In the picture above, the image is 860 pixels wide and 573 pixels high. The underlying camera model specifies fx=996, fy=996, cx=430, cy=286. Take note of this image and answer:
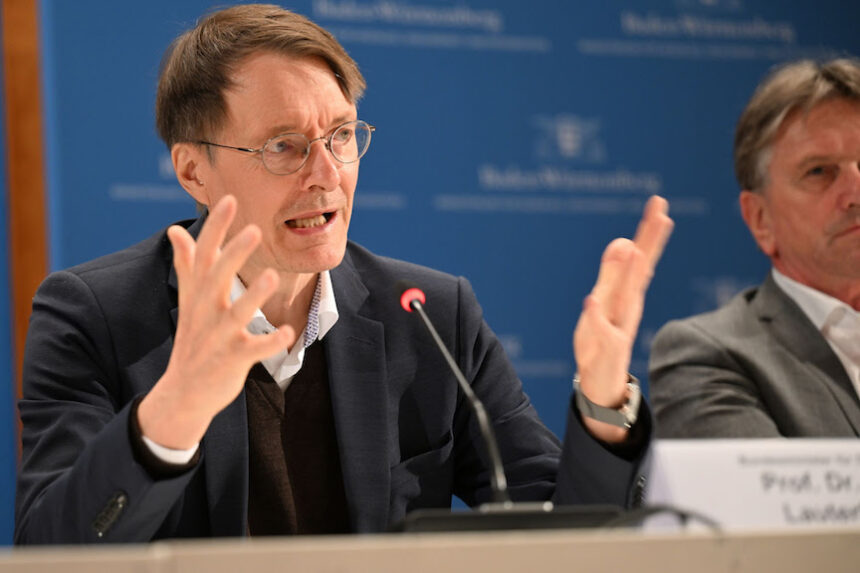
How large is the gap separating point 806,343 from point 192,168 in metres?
1.42

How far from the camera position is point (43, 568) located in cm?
91

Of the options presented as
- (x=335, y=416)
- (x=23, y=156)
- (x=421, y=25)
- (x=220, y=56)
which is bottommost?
(x=335, y=416)

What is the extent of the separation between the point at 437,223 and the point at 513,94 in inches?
21.8

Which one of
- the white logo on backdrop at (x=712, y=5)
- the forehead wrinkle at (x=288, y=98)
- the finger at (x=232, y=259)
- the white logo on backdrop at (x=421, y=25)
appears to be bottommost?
the finger at (x=232, y=259)

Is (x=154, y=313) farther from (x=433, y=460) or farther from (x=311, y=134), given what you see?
(x=433, y=460)

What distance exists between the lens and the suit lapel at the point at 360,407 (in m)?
1.91

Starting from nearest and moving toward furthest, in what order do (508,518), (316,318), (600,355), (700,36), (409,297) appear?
(508,518), (600,355), (409,297), (316,318), (700,36)

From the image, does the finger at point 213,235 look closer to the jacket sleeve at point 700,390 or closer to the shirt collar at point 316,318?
the shirt collar at point 316,318

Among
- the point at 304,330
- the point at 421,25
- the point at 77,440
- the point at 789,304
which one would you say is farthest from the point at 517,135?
the point at 77,440

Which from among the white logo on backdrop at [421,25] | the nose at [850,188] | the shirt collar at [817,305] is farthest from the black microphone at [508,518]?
the white logo on backdrop at [421,25]

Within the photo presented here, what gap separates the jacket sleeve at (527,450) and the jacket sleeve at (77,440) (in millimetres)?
649

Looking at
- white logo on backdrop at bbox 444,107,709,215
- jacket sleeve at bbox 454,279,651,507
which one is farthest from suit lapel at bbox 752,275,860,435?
white logo on backdrop at bbox 444,107,709,215

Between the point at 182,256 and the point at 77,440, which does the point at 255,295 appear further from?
the point at 77,440

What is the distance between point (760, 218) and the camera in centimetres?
250
